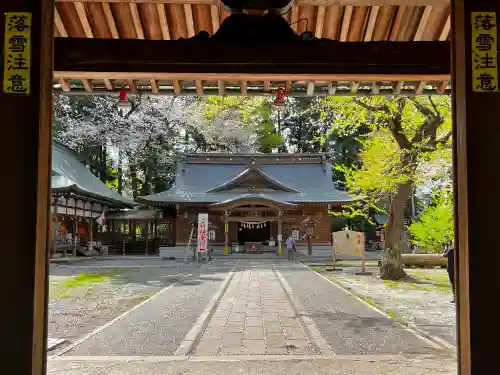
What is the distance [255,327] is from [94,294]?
581cm

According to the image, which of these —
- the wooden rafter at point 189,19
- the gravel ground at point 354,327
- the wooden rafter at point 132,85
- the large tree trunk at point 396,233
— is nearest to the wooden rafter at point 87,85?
the wooden rafter at point 132,85

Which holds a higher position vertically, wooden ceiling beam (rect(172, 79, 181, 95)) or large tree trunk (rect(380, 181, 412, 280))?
wooden ceiling beam (rect(172, 79, 181, 95))

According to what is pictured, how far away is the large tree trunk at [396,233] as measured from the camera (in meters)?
13.8

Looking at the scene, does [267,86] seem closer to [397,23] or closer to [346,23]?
[346,23]

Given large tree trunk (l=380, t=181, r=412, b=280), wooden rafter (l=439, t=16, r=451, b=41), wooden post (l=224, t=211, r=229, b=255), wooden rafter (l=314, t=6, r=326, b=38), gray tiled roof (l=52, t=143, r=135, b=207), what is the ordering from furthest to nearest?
wooden post (l=224, t=211, r=229, b=255)
gray tiled roof (l=52, t=143, r=135, b=207)
large tree trunk (l=380, t=181, r=412, b=280)
wooden rafter (l=439, t=16, r=451, b=41)
wooden rafter (l=314, t=6, r=326, b=38)

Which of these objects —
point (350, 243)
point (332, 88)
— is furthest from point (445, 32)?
point (350, 243)

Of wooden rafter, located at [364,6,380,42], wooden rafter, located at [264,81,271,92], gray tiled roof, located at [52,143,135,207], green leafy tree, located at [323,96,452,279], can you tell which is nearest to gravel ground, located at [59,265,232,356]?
wooden rafter, located at [264,81,271,92]

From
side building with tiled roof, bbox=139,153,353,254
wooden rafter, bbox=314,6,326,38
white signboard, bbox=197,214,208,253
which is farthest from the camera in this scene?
side building with tiled roof, bbox=139,153,353,254

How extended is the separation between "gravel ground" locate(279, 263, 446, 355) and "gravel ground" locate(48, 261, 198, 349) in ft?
12.1

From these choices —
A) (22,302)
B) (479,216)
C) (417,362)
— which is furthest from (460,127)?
(417,362)

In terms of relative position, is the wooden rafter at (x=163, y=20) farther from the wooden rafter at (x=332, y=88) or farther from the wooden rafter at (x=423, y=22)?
the wooden rafter at (x=423, y=22)

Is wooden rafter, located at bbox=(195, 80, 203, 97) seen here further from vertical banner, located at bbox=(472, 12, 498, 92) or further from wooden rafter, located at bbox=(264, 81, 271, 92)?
vertical banner, located at bbox=(472, 12, 498, 92)

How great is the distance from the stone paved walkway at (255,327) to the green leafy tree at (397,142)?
168 inches

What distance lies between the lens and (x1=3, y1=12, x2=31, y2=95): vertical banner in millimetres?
2578
